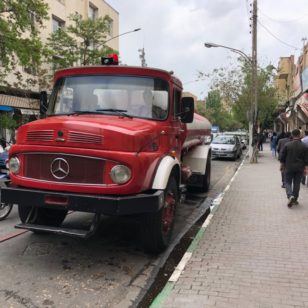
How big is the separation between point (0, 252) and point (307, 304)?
13.4ft

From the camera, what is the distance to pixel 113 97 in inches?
Result: 251

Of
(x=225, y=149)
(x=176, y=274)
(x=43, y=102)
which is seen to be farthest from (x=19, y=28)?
(x=225, y=149)

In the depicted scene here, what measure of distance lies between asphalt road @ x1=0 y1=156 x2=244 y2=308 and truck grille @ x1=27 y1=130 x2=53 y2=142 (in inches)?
64.0

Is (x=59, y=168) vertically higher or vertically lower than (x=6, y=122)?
lower

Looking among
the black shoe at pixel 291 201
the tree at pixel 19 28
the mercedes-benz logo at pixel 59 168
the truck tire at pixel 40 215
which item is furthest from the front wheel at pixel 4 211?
the tree at pixel 19 28

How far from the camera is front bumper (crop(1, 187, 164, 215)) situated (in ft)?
17.0

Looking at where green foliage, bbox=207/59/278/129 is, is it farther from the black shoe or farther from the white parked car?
the black shoe

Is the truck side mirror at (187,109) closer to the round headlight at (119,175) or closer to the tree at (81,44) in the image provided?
the round headlight at (119,175)

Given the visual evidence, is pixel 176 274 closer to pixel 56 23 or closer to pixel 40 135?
pixel 40 135

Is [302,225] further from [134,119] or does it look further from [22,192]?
[22,192]

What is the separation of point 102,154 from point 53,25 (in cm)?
2709

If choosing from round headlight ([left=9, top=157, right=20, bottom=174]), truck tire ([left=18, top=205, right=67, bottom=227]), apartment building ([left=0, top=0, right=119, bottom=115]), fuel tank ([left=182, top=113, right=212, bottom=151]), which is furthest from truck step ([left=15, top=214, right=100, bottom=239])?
apartment building ([left=0, top=0, right=119, bottom=115])

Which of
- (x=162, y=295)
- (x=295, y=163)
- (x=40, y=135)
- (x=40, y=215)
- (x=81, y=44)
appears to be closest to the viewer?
(x=162, y=295)

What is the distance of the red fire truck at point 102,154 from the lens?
17.5 feet
